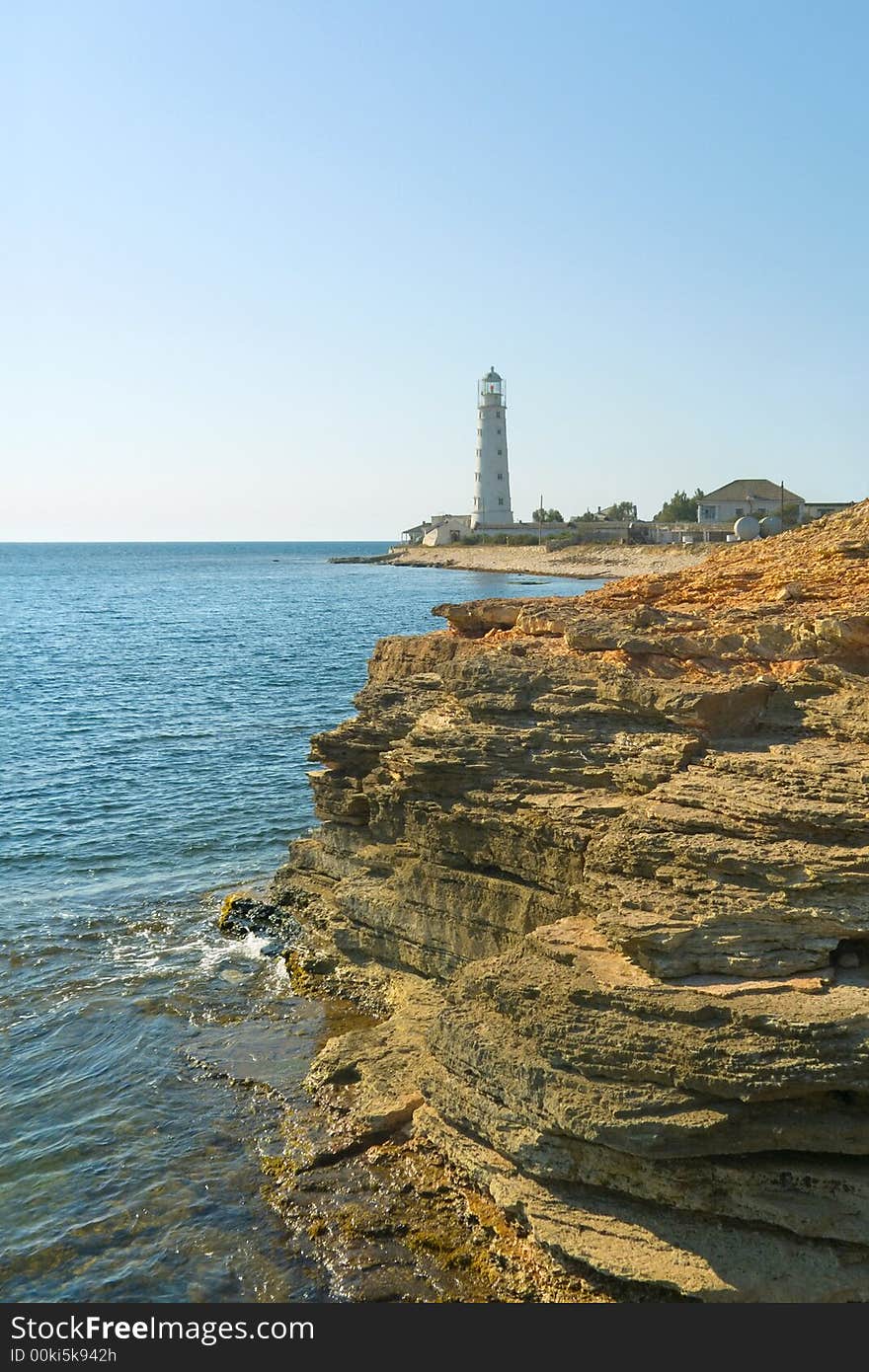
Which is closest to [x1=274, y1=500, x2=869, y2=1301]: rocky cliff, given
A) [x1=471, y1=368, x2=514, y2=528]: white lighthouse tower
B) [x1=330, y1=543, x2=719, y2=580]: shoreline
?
[x1=330, y1=543, x2=719, y2=580]: shoreline

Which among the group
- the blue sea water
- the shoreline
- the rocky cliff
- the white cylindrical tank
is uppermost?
the white cylindrical tank

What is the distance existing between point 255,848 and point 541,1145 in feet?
60.0

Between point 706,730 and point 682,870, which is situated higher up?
point 706,730

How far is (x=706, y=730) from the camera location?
16.4 metres

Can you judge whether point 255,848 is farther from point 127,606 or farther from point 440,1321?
point 127,606

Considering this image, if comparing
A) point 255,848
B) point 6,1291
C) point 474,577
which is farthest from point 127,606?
point 6,1291

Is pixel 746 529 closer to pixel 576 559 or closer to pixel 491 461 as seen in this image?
pixel 576 559

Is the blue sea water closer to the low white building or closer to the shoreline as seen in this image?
the shoreline

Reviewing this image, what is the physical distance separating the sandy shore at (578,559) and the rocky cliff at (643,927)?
76653 millimetres

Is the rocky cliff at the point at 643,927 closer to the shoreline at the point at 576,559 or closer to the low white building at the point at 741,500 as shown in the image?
the shoreline at the point at 576,559

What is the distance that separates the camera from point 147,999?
21141 millimetres

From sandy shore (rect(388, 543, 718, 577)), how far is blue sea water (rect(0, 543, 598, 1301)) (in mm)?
58010

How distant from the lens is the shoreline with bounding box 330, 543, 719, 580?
106469mm

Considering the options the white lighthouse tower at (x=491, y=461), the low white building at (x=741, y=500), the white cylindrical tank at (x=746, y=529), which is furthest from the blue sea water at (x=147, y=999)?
the white lighthouse tower at (x=491, y=461)
